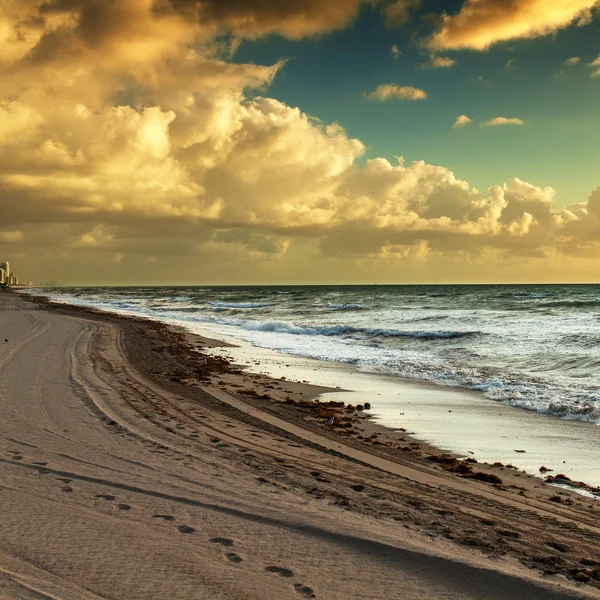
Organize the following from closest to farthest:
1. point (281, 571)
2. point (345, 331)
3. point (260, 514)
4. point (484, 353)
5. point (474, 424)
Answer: point (281, 571) → point (260, 514) → point (474, 424) → point (484, 353) → point (345, 331)

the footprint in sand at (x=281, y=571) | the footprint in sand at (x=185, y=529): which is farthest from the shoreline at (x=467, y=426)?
the footprint in sand at (x=185, y=529)

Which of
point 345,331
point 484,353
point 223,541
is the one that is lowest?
point 223,541

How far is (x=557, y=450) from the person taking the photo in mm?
8070

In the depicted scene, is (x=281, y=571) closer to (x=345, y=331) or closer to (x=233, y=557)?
(x=233, y=557)

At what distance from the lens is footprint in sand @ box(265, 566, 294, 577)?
13.1 feet

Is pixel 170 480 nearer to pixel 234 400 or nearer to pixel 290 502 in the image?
pixel 290 502

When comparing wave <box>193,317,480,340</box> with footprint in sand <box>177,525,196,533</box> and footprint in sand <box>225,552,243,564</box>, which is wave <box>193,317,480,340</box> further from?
footprint in sand <box>225,552,243,564</box>

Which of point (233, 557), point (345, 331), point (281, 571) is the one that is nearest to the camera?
point (281, 571)

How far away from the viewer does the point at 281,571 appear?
4.03 meters

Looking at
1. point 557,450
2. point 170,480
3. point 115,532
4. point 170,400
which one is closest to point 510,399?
point 557,450

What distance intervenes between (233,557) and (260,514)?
882mm

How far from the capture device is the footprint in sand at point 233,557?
4147mm

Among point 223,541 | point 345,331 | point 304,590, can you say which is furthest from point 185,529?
point 345,331

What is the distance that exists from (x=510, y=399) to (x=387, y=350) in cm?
935
